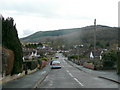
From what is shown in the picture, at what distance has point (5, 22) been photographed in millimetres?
19594

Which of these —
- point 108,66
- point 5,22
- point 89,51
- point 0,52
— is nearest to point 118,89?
point 0,52

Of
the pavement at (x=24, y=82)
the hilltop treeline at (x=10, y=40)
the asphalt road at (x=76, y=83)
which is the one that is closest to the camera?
the pavement at (x=24, y=82)

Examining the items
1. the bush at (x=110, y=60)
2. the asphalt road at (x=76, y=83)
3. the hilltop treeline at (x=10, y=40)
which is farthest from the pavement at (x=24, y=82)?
the bush at (x=110, y=60)

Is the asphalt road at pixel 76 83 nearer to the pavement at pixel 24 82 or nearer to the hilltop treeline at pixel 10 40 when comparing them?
the pavement at pixel 24 82

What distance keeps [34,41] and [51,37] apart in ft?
61.8


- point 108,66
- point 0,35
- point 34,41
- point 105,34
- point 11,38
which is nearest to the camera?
point 0,35

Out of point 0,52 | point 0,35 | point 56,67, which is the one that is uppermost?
point 0,35

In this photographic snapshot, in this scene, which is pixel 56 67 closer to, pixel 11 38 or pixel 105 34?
pixel 11 38

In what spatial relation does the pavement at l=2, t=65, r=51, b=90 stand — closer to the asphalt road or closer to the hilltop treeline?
the asphalt road

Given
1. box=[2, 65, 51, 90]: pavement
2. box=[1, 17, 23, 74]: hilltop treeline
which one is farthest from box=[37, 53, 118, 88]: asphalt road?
box=[1, 17, 23, 74]: hilltop treeline

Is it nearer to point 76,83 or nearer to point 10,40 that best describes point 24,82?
point 10,40

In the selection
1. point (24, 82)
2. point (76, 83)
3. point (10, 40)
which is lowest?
point (76, 83)

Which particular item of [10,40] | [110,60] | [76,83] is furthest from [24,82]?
[110,60]

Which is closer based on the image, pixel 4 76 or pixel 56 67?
pixel 4 76
